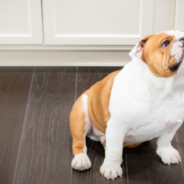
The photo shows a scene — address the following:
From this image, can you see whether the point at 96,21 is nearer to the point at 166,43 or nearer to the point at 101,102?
the point at 101,102

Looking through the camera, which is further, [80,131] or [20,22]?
Answer: [20,22]

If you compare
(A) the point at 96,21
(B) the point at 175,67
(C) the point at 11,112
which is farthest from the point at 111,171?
(A) the point at 96,21

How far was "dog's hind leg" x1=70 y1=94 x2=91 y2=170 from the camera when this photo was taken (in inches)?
53.8

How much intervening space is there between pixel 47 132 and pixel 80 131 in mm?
286

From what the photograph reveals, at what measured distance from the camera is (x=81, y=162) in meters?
1.36

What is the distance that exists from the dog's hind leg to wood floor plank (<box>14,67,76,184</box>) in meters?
0.07

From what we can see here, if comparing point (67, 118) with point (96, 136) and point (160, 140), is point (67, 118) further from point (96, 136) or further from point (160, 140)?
point (160, 140)

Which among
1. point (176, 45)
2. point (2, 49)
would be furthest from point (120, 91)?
point (2, 49)

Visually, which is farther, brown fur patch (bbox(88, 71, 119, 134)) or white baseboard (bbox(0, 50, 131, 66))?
white baseboard (bbox(0, 50, 131, 66))

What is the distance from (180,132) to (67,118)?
0.60 metres

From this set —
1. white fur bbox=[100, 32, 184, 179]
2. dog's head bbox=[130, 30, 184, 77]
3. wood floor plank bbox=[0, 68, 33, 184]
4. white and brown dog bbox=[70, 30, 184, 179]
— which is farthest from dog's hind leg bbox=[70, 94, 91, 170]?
dog's head bbox=[130, 30, 184, 77]

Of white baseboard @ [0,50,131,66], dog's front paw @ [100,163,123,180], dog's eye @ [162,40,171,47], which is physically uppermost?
dog's eye @ [162,40,171,47]

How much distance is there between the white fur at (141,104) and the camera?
1.08 meters

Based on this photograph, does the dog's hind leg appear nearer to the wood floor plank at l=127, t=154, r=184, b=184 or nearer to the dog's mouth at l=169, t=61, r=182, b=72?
the wood floor plank at l=127, t=154, r=184, b=184
